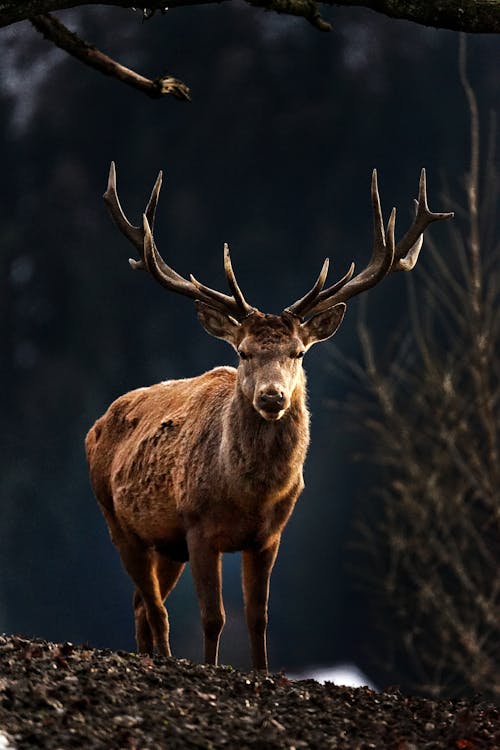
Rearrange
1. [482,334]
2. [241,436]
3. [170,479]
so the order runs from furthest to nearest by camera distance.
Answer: [170,479] → [241,436] → [482,334]

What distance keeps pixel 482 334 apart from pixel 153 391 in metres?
5.56

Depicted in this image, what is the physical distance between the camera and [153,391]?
38.8 ft

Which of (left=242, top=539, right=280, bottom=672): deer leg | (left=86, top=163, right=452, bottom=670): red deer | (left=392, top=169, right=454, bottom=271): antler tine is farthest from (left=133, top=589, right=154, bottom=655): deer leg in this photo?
(left=392, top=169, right=454, bottom=271): antler tine

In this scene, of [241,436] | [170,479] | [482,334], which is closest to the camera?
[482,334]

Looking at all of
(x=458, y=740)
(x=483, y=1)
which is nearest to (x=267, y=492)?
(x=458, y=740)

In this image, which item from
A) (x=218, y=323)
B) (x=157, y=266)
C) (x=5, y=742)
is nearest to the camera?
(x=5, y=742)

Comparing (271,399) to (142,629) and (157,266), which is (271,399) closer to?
(157,266)

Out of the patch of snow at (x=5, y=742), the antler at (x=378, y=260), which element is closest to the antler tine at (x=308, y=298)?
the antler at (x=378, y=260)

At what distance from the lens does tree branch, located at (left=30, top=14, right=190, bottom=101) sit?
34.1ft

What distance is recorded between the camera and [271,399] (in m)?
8.78

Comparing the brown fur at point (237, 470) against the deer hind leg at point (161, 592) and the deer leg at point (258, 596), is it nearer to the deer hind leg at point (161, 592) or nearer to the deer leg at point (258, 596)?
the deer leg at point (258, 596)

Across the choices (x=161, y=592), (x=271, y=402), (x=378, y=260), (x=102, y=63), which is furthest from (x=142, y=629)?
(x=102, y=63)

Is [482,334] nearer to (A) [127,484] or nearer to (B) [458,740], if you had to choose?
(B) [458,740]

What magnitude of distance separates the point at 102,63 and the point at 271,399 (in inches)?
143
